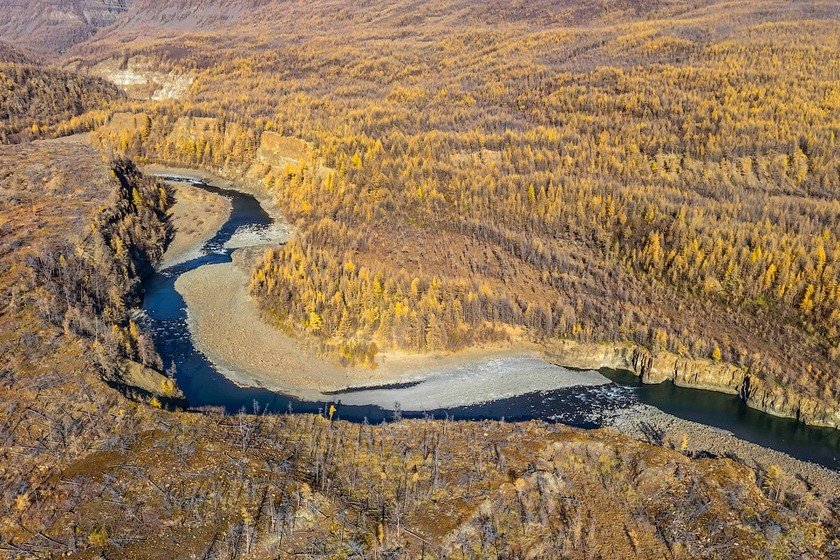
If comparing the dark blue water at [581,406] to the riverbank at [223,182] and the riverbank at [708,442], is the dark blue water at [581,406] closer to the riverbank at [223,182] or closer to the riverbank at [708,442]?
the riverbank at [708,442]

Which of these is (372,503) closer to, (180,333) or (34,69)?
(180,333)

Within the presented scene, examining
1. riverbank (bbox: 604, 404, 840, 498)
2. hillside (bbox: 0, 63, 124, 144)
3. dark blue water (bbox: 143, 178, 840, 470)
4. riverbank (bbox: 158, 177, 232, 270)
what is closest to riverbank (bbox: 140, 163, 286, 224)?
riverbank (bbox: 158, 177, 232, 270)

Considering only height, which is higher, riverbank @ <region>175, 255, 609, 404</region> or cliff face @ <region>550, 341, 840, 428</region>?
riverbank @ <region>175, 255, 609, 404</region>

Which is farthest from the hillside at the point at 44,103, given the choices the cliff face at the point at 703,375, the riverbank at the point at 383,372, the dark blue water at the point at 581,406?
the cliff face at the point at 703,375

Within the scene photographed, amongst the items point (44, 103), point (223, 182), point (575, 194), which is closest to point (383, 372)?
point (575, 194)

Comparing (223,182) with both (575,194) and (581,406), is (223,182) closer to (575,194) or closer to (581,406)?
(575,194)

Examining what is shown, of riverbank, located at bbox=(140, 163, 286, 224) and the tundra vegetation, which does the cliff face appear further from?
riverbank, located at bbox=(140, 163, 286, 224)
